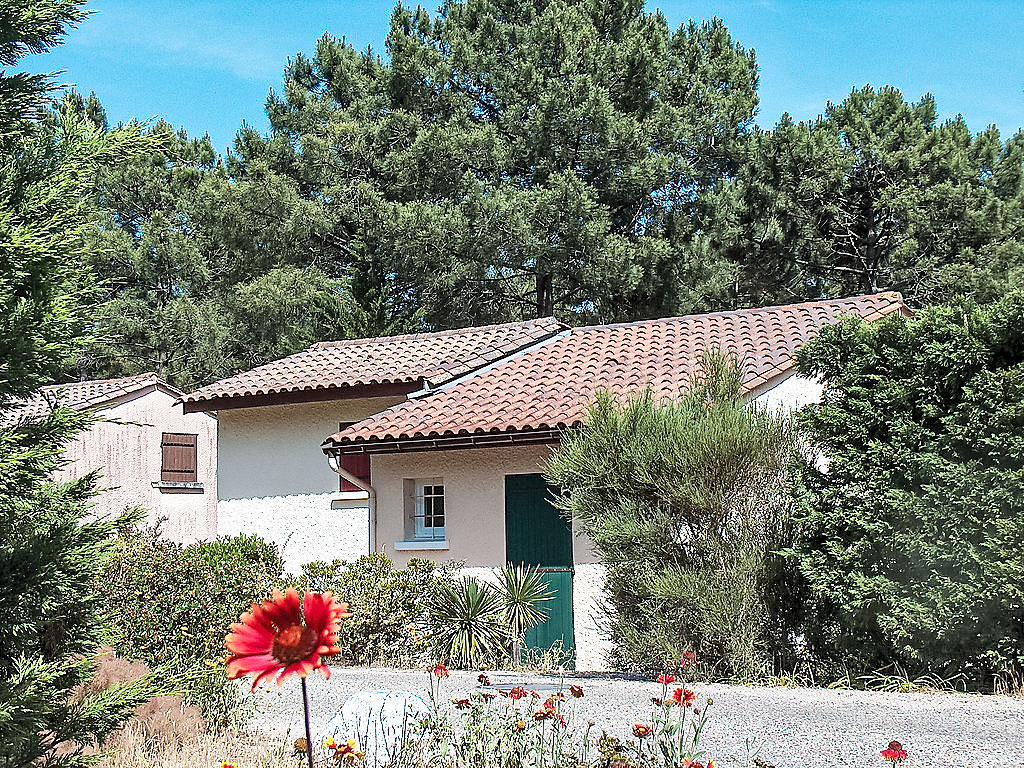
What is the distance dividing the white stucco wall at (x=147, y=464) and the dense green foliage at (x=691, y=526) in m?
19.0

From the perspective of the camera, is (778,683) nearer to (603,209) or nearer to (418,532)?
(418,532)

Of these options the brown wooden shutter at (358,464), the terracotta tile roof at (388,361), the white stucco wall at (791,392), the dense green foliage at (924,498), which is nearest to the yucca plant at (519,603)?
the dense green foliage at (924,498)

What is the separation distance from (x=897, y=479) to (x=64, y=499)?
6820 millimetres

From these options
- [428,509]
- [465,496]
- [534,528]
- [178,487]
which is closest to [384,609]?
[534,528]

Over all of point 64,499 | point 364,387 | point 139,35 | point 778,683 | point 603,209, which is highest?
point 603,209

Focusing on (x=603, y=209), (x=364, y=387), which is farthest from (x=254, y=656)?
(x=603, y=209)

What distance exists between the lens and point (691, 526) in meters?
10.7

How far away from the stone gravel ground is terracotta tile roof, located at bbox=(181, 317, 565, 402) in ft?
31.6

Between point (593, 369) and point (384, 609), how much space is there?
244 inches

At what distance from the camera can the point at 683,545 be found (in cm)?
1066

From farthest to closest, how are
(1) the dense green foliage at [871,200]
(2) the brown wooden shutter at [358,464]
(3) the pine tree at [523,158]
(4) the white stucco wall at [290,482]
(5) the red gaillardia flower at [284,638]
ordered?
1. (3) the pine tree at [523,158]
2. (1) the dense green foliage at [871,200]
3. (4) the white stucco wall at [290,482]
4. (2) the brown wooden shutter at [358,464]
5. (5) the red gaillardia flower at [284,638]

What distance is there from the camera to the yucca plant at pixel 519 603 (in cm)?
1253

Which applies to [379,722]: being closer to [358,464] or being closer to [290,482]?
[358,464]

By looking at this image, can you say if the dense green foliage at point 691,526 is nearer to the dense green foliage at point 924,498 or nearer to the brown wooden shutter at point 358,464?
the dense green foliage at point 924,498
